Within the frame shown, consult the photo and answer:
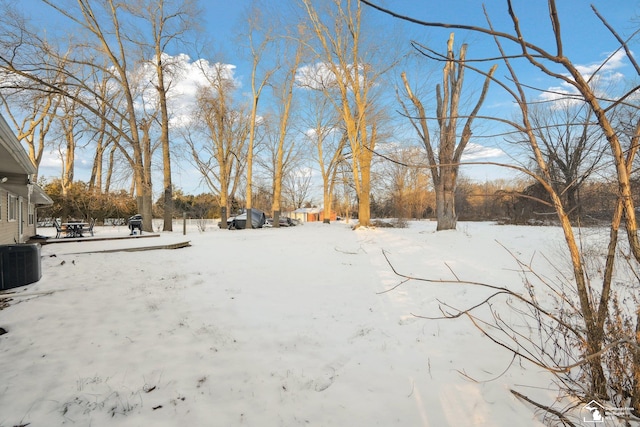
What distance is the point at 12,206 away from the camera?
1152 centimetres

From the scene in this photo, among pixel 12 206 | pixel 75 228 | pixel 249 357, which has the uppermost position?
pixel 12 206

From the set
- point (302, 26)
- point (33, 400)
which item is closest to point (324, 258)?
point (33, 400)

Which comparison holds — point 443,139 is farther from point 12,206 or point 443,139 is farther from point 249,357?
point 12,206

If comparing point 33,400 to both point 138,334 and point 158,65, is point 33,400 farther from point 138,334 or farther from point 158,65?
point 158,65

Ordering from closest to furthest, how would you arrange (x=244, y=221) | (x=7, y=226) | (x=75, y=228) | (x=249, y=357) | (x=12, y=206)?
(x=249, y=357), (x=7, y=226), (x=12, y=206), (x=75, y=228), (x=244, y=221)

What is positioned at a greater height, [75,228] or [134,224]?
[134,224]

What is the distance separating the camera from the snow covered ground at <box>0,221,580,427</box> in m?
2.27

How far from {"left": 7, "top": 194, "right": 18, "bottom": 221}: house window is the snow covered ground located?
25.6 ft

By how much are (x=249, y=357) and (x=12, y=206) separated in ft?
45.4
